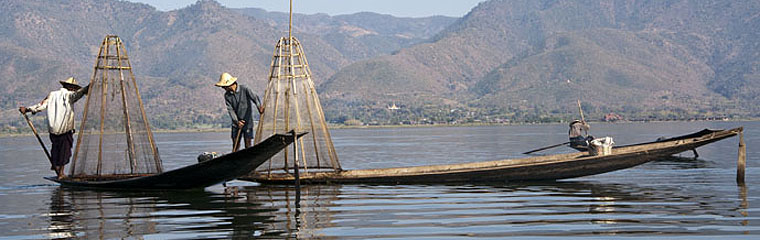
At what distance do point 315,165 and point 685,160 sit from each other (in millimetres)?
15659

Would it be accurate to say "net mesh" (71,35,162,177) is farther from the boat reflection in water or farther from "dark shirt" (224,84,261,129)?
"dark shirt" (224,84,261,129)

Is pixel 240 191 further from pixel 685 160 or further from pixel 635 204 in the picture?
pixel 685 160

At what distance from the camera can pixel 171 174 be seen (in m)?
17.0

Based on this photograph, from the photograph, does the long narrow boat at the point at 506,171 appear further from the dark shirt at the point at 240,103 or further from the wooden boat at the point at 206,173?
the wooden boat at the point at 206,173

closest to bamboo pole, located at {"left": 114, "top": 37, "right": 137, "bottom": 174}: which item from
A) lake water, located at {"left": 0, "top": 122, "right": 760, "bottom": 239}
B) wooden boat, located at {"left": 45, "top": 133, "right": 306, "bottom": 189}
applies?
wooden boat, located at {"left": 45, "top": 133, "right": 306, "bottom": 189}

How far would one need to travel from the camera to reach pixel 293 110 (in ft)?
63.6

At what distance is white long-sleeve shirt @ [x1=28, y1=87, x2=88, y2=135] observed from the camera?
1825cm

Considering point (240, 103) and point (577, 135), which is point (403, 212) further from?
point (577, 135)

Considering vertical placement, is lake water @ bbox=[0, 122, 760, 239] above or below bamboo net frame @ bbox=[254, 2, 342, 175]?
below

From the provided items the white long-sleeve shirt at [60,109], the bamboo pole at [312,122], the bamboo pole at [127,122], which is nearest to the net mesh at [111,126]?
the bamboo pole at [127,122]

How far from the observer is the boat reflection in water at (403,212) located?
12.2 meters

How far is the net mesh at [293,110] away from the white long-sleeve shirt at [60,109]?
385cm

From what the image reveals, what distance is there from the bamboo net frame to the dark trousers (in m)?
3.90

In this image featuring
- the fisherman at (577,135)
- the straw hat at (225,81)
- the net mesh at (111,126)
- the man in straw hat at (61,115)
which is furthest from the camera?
the fisherman at (577,135)
